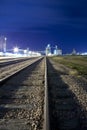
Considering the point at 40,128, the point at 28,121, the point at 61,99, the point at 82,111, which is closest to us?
the point at 40,128

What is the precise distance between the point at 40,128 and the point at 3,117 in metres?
1.48

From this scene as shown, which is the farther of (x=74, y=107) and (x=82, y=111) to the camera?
(x=74, y=107)

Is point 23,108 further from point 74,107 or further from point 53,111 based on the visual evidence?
point 74,107

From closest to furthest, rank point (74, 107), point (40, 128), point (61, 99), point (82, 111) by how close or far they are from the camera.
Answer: point (40, 128), point (82, 111), point (74, 107), point (61, 99)

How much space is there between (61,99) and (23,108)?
264cm

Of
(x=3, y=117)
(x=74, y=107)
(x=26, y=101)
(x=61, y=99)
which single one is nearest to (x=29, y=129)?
(x=3, y=117)

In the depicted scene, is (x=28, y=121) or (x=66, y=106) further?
(x=66, y=106)

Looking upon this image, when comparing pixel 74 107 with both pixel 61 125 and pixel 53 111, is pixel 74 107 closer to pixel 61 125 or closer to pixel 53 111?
pixel 53 111

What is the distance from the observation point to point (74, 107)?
31.1 feet

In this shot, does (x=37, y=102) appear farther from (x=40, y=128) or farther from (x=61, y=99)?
(x=40, y=128)

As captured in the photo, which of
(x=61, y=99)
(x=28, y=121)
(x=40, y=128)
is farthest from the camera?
(x=61, y=99)

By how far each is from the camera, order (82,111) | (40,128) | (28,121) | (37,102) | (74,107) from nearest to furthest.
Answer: (40,128), (28,121), (82,111), (74,107), (37,102)

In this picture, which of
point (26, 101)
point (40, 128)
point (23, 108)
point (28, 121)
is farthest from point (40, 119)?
point (26, 101)

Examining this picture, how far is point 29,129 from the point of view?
6660 millimetres
